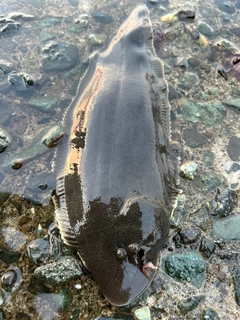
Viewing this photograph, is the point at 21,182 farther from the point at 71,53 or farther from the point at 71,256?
the point at 71,53

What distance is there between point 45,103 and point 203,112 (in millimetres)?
2521

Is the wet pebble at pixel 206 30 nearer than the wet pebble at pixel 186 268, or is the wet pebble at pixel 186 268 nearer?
the wet pebble at pixel 186 268

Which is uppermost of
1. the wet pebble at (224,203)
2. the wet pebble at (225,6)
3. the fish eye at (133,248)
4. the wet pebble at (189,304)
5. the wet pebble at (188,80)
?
the wet pebble at (225,6)

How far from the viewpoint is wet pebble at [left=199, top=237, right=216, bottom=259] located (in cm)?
425

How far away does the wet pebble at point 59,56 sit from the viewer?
6.02 metres

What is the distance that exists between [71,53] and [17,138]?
198 cm

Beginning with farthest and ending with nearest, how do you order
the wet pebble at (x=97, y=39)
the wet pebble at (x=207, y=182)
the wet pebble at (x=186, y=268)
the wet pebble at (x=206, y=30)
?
1. the wet pebble at (x=206, y=30)
2. the wet pebble at (x=97, y=39)
3. the wet pebble at (x=207, y=182)
4. the wet pebble at (x=186, y=268)

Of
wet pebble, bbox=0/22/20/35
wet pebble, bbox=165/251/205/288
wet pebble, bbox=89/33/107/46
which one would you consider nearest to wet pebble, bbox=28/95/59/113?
wet pebble, bbox=89/33/107/46

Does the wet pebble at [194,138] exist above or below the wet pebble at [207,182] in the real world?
above

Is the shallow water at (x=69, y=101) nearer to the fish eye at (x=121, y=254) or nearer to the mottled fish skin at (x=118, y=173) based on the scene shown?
the mottled fish skin at (x=118, y=173)

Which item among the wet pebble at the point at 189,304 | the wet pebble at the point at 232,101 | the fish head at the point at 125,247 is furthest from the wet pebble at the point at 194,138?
the wet pebble at the point at 189,304

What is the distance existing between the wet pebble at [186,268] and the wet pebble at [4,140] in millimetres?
2725

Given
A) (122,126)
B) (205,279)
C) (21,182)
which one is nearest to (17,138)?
(21,182)

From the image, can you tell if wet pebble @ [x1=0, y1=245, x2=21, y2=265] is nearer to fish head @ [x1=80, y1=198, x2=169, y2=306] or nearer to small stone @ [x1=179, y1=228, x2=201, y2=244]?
fish head @ [x1=80, y1=198, x2=169, y2=306]
